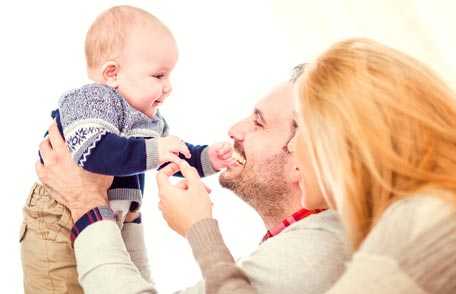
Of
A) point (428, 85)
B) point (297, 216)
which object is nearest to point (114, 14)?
point (297, 216)

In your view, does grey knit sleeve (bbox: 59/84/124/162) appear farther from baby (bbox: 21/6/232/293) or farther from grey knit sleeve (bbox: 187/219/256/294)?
grey knit sleeve (bbox: 187/219/256/294)

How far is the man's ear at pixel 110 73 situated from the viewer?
1600 millimetres

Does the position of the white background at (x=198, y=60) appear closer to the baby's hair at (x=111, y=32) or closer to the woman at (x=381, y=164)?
the baby's hair at (x=111, y=32)

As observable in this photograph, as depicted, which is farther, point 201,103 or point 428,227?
point 201,103

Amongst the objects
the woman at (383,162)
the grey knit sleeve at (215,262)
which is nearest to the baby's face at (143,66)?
the grey knit sleeve at (215,262)

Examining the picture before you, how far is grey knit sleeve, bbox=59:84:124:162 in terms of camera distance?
1450 millimetres

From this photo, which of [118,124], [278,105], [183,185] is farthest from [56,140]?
[278,105]

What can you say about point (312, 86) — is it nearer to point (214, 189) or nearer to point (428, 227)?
point (428, 227)

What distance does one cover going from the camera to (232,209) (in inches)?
99.6

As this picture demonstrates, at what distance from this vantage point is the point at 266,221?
65.2 inches

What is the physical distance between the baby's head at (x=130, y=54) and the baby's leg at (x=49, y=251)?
0.37 metres

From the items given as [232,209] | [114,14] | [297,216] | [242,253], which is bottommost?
[242,253]

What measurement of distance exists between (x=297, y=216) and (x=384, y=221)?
60 centimetres

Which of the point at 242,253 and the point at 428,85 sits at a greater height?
the point at 428,85
